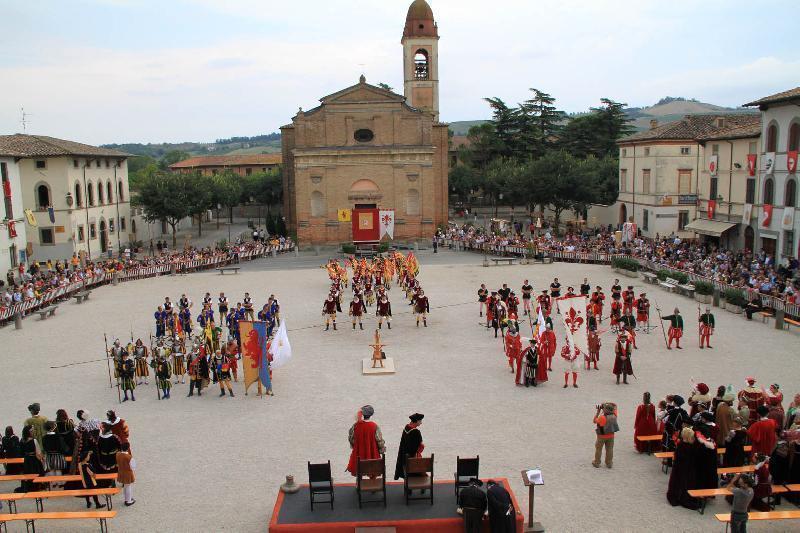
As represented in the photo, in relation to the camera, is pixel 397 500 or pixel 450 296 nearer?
pixel 397 500

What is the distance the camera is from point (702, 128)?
159 ft

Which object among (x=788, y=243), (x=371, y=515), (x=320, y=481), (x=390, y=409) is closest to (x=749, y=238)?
(x=788, y=243)

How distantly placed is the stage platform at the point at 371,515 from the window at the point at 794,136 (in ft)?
93.6

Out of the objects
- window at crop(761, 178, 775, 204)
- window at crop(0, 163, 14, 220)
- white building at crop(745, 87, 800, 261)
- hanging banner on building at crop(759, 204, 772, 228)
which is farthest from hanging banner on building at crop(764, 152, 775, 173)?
window at crop(0, 163, 14, 220)

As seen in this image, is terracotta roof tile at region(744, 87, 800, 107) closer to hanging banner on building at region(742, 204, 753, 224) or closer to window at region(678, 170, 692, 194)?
hanging banner on building at region(742, 204, 753, 224)

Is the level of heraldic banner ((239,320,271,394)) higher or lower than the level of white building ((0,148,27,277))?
lower

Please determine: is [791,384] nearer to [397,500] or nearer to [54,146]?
[397,500]

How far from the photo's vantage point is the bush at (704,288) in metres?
30.1

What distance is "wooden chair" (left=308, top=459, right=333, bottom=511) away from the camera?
38.4 ft

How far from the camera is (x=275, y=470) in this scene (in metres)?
14.1

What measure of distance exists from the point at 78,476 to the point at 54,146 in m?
41.6

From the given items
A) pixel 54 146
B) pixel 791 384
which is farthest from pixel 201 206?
pixel 791 384

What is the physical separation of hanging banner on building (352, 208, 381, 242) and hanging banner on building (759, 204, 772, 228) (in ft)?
87.0

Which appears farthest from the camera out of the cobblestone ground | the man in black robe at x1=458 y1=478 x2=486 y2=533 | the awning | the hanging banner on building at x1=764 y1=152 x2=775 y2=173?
the awning
